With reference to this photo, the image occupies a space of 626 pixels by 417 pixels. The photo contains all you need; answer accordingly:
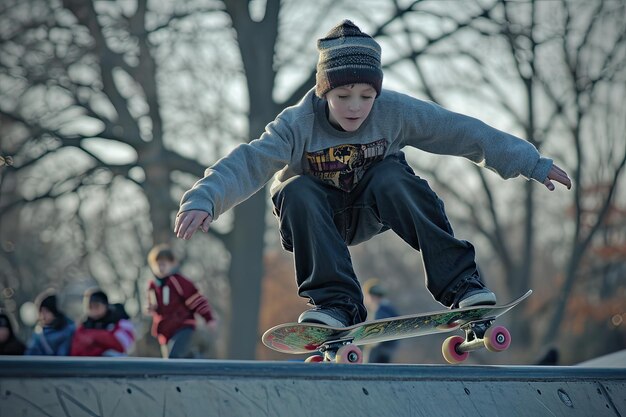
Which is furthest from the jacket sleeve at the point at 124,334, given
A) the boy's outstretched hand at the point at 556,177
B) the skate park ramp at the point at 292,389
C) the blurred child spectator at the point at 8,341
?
the skate park ramp at the point at 292,389

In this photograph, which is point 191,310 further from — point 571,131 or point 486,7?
point 571,131

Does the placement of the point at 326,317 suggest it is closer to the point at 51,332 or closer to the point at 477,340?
the point at 477,340

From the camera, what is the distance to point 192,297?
9.03 m

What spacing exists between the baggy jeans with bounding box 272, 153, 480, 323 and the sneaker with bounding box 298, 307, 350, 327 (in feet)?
0.20

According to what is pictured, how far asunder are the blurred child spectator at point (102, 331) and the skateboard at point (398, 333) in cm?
481

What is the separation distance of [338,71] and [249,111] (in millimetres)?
11969

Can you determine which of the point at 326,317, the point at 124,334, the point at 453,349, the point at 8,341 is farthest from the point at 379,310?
the point at 326,317

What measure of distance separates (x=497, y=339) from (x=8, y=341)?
19.9 ft

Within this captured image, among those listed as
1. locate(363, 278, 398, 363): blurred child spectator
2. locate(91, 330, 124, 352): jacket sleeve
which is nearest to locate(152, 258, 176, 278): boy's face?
locate(91, 330, 124, 352): jacket sleeve


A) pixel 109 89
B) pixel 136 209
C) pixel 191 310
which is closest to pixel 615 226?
pixel 136 209

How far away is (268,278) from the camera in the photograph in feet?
136

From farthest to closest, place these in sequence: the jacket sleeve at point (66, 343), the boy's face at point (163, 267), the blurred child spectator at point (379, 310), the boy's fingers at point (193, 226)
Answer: the blurred child spectator at point (379, 310) < the jacket sleeve at point (66, 343) < the boy's face at point (163, 267) < the boy's fingers at point (193, 226)

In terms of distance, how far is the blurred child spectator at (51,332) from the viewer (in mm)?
9422

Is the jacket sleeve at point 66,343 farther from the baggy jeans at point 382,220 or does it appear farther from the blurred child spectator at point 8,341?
the baggy jeans at point 382,220
